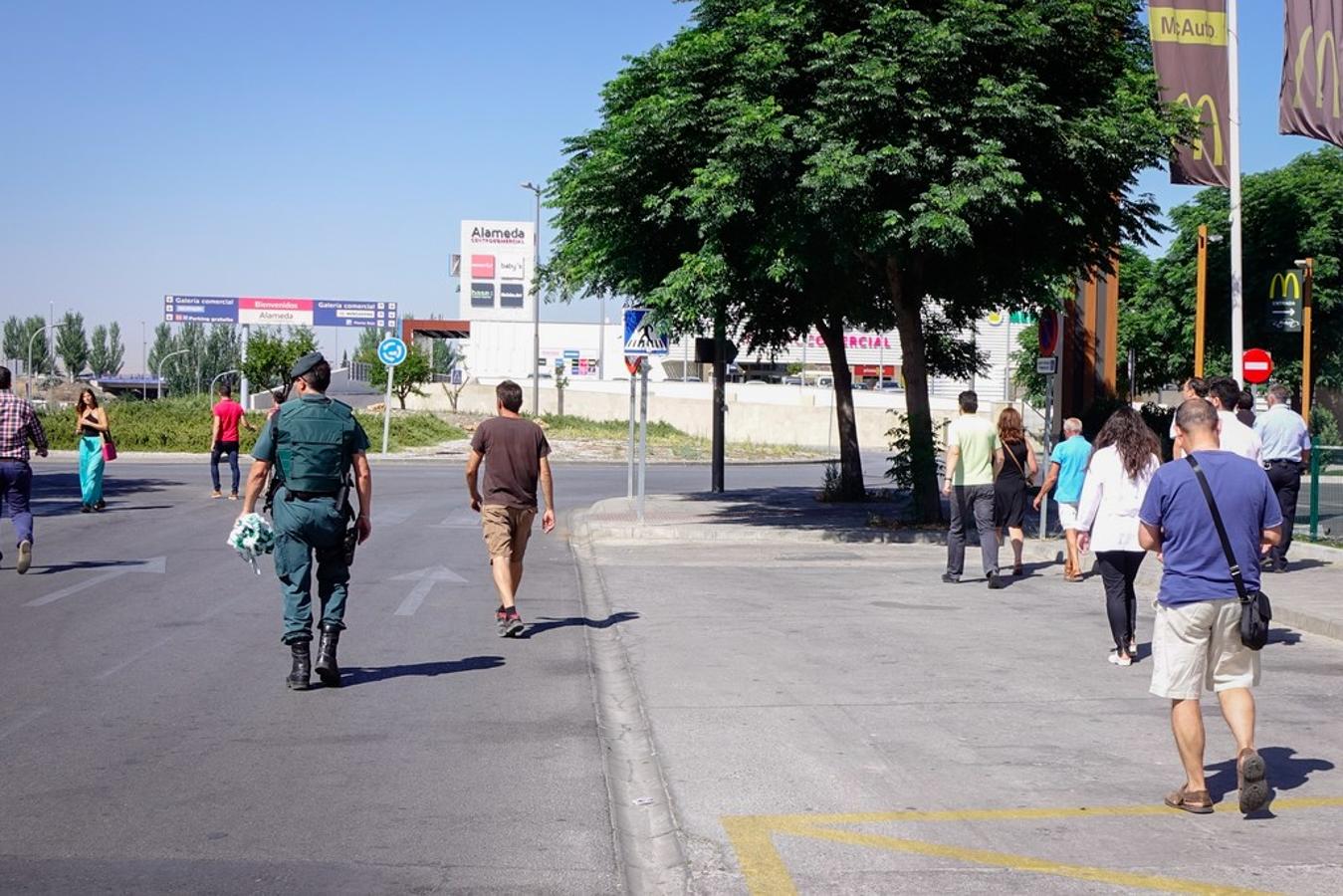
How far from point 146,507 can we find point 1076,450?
1375 centimetres

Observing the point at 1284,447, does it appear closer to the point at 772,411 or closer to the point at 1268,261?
the point at 1268,261

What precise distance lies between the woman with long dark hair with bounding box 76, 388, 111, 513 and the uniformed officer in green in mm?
11377

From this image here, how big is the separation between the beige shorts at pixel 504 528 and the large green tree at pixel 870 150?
641 centimetres

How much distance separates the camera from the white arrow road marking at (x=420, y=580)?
459 inches

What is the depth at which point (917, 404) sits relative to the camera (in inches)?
754

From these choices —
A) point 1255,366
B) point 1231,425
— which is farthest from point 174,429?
point 1231,425

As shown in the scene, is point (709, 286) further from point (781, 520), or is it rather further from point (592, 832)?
point (592, 832)

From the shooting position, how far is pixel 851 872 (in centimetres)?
500

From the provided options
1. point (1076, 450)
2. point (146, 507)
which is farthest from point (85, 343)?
point (1076, 450)

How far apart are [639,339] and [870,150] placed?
550cm

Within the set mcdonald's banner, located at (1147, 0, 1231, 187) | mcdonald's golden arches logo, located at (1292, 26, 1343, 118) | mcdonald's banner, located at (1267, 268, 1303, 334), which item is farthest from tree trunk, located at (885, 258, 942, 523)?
mcdonald's banner, located at (1267, 268, 1303, 334)

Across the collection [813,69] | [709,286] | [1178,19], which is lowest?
[709,286]

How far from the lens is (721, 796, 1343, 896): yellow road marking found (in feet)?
16.1

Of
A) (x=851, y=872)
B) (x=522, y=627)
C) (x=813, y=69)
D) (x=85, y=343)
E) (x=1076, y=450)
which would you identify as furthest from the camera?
(x=85, y=343)
